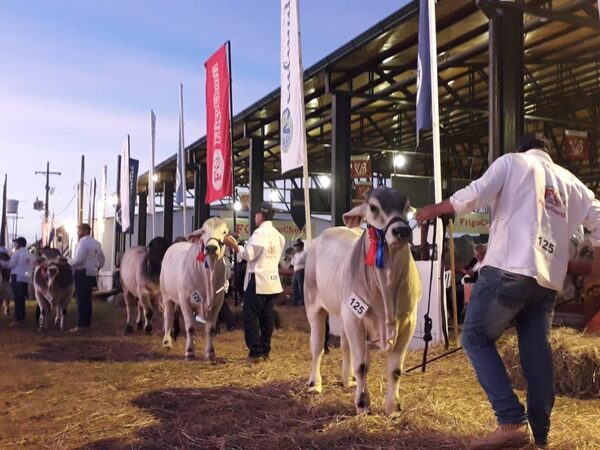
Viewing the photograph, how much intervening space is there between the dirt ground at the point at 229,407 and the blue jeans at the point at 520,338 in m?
0.51

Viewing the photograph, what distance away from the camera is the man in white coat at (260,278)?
25.8ft

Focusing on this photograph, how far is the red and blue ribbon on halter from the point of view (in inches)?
182

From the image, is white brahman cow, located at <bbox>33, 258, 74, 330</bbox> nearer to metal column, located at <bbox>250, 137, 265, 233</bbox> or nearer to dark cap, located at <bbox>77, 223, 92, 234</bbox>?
dark cap, located at <bbox>77, 223, 92, 234</bbox>

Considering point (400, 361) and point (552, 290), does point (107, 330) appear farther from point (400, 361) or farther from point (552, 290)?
point (552, 290)

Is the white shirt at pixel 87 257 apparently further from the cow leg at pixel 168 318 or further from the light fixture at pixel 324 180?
the light fixture at pixel 324 180

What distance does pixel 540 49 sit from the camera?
13.7 metres

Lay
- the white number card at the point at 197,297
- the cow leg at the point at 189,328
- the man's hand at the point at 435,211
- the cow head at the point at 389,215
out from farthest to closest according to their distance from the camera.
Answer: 1. the white number card at the point at 197,297
2. the cow leg at the point at 189,328
3. the cow head at the point at 389,215
4. the man's hand at the point at 435,211

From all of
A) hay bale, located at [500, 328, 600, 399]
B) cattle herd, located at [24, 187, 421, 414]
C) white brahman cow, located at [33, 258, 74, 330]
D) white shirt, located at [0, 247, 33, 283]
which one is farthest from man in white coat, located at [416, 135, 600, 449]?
white shirt, located at [0, 247, 33, 283]

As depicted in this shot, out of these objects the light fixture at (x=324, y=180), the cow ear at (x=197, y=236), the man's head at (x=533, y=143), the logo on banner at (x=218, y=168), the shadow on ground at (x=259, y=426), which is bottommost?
the shadow on ground at (x=259, y=426)

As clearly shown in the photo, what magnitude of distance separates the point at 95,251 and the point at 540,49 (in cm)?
979

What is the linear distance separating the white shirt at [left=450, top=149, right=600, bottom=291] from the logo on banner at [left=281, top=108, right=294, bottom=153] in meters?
5.93

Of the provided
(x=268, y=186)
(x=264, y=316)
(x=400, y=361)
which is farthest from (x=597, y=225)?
(x=268, y=186)

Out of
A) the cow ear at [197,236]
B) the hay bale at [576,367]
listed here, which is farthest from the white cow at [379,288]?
the cow ear at [197,236]

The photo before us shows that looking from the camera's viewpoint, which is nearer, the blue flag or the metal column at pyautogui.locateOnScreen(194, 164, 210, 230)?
the blue flag
